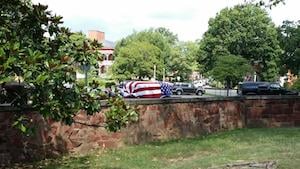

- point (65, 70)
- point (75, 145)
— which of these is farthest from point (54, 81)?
point (75, 145)

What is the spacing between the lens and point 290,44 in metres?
59.4

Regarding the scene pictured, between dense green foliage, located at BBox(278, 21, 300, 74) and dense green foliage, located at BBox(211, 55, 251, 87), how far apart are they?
5128 mm

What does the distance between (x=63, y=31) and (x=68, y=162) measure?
3708 millimetres

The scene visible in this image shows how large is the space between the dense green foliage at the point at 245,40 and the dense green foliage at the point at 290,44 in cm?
1188

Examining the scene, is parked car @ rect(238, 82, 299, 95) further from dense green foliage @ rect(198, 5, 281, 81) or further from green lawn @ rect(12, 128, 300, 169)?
dense green foliage @ rect(198, 5, 281, 81)

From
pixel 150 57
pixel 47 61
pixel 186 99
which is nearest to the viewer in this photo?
pixel 47 61

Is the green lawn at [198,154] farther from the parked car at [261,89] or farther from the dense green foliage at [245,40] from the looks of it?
the dense green foliage at [245,40]

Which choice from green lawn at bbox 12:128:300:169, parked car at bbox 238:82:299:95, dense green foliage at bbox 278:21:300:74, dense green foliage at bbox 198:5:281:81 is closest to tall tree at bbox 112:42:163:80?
dense green foliage at bbox 198:5:281:81

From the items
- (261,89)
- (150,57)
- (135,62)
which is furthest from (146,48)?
(261,89)

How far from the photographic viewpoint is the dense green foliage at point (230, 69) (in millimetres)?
64750

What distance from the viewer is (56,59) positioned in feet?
22.5

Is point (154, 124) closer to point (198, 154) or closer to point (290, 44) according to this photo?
point (198, 154)

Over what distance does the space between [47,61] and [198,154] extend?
243 inches

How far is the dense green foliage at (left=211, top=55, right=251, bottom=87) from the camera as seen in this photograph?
64750mm
